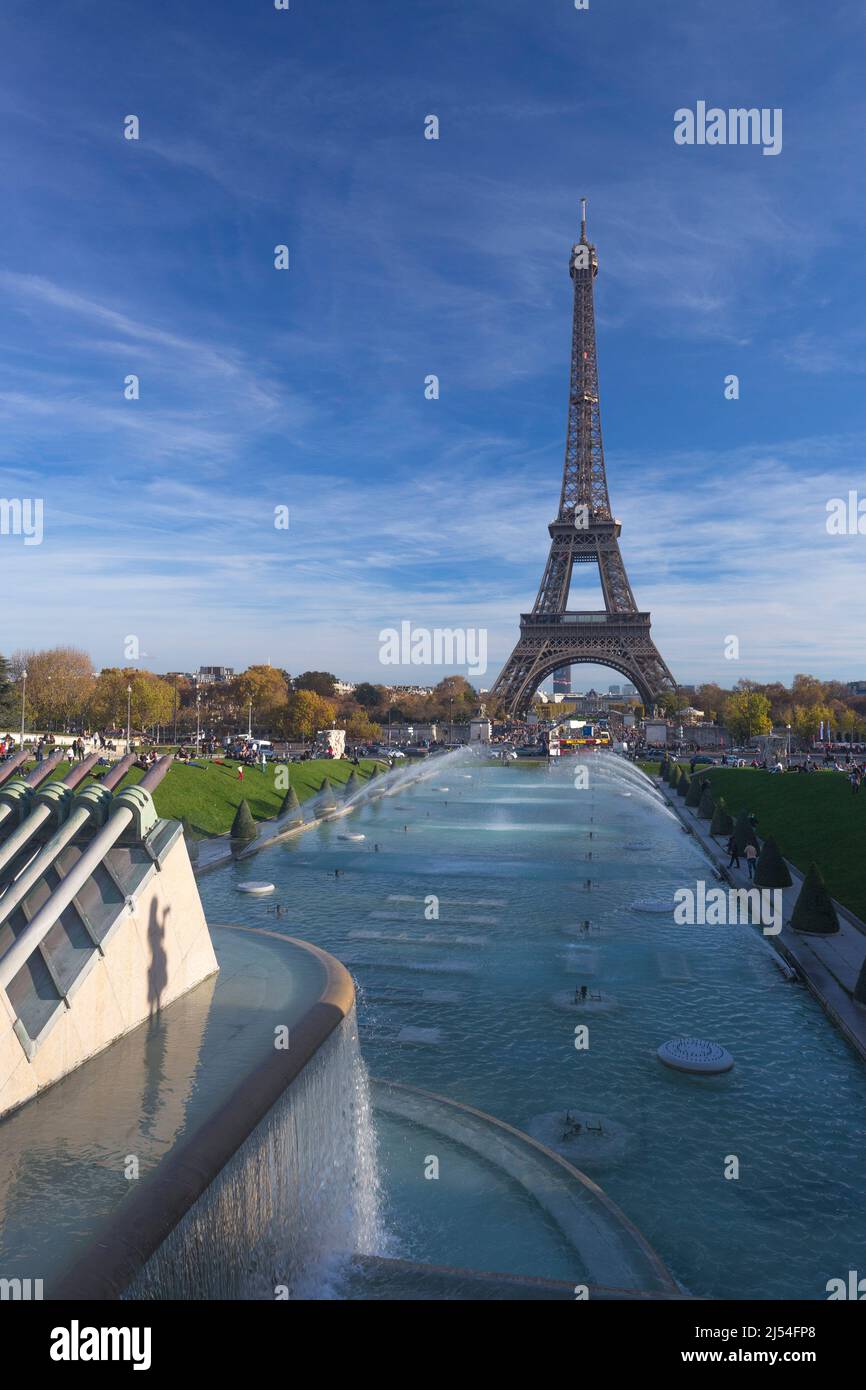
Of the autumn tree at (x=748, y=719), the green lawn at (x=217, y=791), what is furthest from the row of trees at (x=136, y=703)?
the autumn tree at (x=748, y=719)

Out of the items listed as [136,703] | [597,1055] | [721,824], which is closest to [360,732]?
[136,703]

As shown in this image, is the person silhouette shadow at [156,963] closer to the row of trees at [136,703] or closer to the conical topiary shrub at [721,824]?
the conical topiary shrub at [721,824]

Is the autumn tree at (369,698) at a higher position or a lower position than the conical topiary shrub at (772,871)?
higher

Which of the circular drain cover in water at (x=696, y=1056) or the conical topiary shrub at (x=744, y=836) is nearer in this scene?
the circular drain cover in water at (x=696, y=1056)

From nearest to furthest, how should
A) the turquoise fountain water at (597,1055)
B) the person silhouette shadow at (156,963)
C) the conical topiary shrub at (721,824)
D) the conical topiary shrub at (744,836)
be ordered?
1. the turquoise fountain water at (597,1055)
2. the person silhouette shadow at (156,963)
3. the conical topiary shrub at (744,836)
4. the conical topiary shrub at (721,824)

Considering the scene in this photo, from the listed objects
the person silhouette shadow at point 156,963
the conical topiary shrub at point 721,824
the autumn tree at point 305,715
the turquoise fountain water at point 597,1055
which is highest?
the autumn tree at point 305,715

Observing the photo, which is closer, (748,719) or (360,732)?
(748,719)

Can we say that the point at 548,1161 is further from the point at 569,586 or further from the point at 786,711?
the point at 786,711
